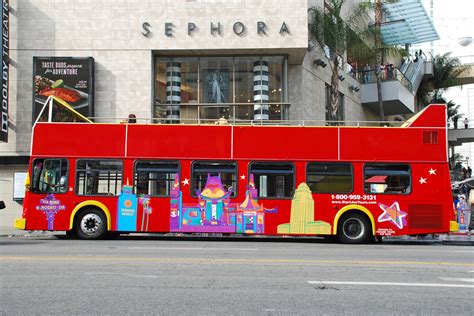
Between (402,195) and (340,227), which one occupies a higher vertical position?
(402,195)

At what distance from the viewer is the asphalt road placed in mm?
6066

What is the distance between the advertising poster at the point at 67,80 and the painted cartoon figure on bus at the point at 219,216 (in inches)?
403

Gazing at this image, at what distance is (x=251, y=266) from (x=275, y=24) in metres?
16.4

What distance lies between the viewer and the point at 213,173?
14.9 metres

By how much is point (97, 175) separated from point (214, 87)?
1054cm

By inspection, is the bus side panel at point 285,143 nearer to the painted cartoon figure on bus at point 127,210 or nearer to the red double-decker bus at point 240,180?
the red double-decker bus at point 240,180

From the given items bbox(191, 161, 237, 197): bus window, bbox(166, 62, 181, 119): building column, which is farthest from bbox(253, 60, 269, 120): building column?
bbox(191, 161, 237, 197): bus window

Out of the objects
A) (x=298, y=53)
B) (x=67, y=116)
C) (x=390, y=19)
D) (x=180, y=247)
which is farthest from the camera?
(x=390, y=19)

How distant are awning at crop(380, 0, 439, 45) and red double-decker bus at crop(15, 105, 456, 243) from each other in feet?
72.1

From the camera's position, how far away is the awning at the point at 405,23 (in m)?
35.7

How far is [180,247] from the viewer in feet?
41.2

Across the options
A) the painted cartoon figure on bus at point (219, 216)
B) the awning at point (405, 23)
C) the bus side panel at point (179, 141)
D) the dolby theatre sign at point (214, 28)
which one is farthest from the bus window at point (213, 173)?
the awning at point (405, 23)

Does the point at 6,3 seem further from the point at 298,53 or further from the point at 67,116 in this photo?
the point at 298,53

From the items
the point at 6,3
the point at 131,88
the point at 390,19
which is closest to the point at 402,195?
the point at 131,88
